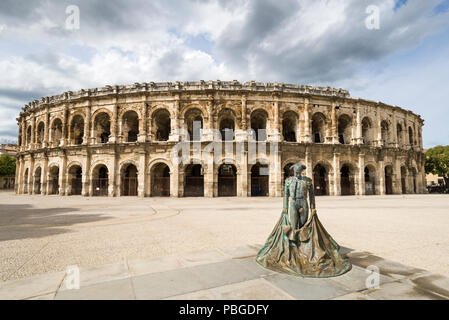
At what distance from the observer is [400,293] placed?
2553 millimetres

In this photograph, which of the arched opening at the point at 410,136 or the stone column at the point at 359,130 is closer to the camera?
the stone column at the point at 359,130

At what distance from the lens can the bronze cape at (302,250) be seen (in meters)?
3.09

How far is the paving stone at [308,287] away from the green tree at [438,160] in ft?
122

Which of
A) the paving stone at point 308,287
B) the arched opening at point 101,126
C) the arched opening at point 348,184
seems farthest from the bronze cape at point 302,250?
the arched opening at point 101,126

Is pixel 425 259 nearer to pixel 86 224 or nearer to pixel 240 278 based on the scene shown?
pixel 240 278

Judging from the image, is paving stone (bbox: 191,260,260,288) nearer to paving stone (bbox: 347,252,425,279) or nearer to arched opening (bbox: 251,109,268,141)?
paving stone (bbox: 347,252,425,279)

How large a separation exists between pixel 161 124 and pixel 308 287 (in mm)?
21253

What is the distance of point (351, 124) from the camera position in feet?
71.1

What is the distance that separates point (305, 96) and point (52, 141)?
81.2 ft

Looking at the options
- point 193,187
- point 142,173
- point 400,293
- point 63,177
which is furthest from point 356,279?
point 63,177

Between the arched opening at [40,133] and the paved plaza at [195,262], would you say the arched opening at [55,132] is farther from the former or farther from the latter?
the paved plaza at [195,262]

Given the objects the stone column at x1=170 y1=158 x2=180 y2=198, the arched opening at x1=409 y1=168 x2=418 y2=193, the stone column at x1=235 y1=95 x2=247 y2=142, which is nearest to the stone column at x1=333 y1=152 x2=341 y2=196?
the stone column at x1=235 y1=95 x2=247 y2=142

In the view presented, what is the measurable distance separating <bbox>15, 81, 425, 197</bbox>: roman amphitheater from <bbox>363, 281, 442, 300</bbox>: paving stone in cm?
1587
